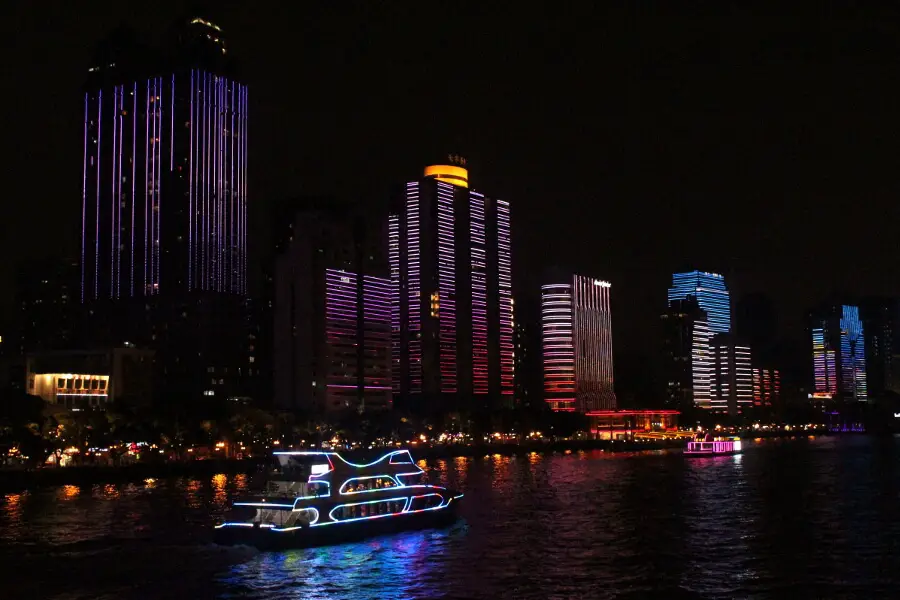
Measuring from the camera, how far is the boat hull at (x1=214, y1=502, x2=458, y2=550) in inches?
1961

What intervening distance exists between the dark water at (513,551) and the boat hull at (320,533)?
0.71 metres

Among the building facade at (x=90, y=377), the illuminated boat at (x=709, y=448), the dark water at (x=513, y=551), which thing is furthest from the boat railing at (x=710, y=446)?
the building facade at (x=90, y=377)

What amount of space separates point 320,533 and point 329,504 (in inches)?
64.7

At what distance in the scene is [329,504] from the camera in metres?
52.5

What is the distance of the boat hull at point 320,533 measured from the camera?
49812 millimetres

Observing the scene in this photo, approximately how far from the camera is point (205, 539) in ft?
177

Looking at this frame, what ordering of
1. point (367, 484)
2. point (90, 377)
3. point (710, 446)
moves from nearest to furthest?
1. point (367, 484)
2. point (90, 377)
3. point (710, 446)

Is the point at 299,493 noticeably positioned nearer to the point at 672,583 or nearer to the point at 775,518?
the point at 672,583

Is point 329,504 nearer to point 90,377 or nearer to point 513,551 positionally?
point 513,551

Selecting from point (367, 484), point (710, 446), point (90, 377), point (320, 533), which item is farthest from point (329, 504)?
point (710, 446)

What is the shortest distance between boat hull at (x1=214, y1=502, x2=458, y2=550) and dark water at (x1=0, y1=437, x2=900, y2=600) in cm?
71

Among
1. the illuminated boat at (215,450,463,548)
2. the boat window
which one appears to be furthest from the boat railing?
the boat window

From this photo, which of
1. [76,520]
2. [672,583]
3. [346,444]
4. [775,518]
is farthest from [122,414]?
[672,583]

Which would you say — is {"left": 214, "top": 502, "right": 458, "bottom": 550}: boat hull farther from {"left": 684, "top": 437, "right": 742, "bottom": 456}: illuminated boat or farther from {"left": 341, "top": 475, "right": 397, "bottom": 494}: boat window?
{"left": 684, "top": 437, "right": 742, "bottom": 456}: illuminated boat
